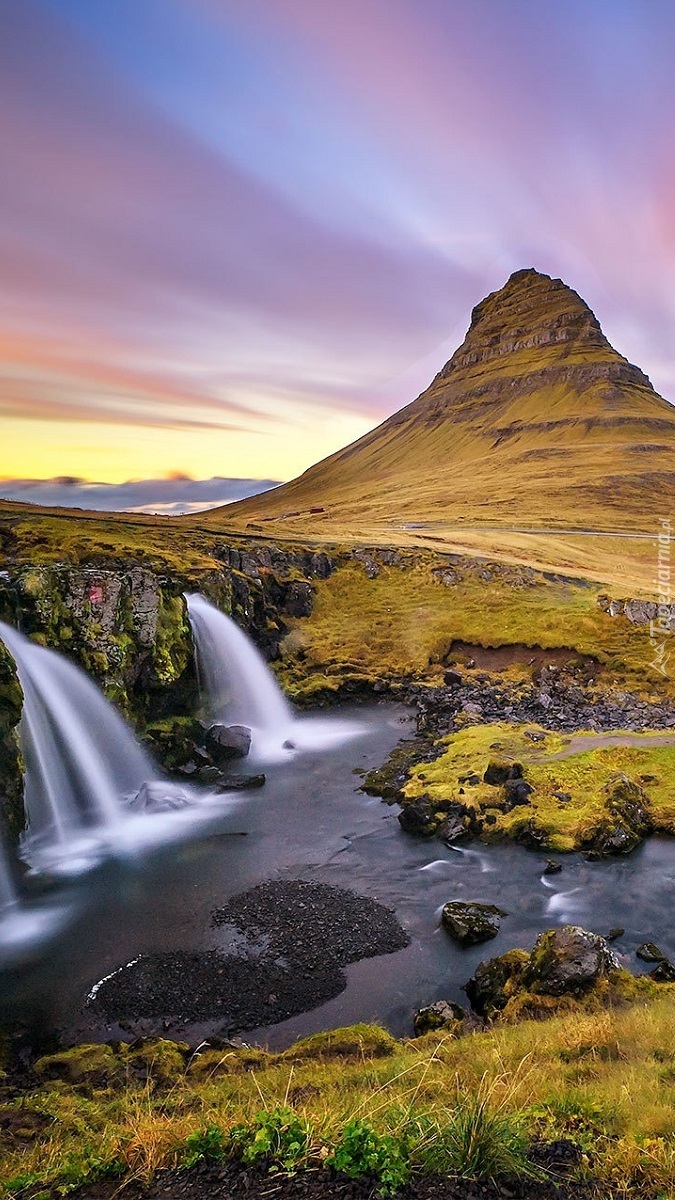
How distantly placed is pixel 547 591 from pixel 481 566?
7426 mm

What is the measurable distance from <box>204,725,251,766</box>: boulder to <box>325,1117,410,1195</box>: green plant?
2936 cm

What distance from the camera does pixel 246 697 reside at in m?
42.3

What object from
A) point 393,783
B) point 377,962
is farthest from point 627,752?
point 377,962

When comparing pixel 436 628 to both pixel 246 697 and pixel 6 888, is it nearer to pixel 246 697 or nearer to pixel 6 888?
pixel 246 697

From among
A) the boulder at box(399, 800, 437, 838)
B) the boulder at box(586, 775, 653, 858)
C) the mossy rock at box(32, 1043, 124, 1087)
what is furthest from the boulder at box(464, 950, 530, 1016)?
the mossy rock at box(32, 1043, 124, 1087)

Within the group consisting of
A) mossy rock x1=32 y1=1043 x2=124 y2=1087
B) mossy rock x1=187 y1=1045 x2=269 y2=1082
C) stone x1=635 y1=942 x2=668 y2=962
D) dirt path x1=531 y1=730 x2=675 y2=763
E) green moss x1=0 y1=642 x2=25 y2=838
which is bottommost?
stone x1=635 y1=942 x2=668 y2=962

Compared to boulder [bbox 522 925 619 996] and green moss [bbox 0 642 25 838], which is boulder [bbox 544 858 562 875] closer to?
boulder [bbox 522 925 619 996]

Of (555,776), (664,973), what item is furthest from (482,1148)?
(555,776)

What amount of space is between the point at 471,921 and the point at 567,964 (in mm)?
4271

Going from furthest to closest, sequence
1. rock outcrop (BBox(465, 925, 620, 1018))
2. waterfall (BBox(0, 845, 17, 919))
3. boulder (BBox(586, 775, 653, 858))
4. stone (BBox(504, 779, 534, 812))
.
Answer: stone (BBox(504, 779, 534, 812)), boulder (BBox(586, 775, 653, 858)), waterfall (BBox(0, 845, 17, 919)), rock outcrop (BBox(465, 925, 620, 1018))

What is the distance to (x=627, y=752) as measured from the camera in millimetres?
31703

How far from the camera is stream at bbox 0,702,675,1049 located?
17.0 metres

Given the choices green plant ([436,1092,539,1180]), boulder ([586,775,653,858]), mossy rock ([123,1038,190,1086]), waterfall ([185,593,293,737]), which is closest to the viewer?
green plant ([436,1092,539,1180])

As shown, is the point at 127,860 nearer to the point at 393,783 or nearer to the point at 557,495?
the point at 393,783
